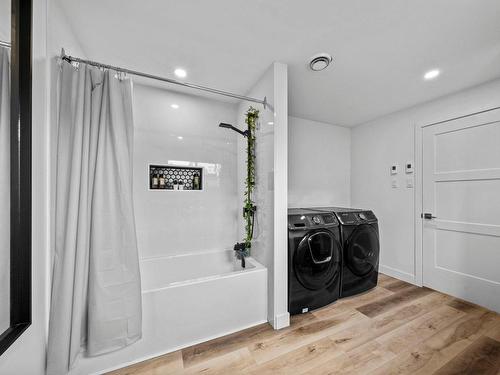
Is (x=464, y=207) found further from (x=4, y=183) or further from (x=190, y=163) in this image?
(x=4, y=183)

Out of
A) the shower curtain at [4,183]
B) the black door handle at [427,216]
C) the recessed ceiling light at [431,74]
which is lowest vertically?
the black door handle at [427,216]

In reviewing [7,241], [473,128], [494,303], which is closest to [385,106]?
[473,128]

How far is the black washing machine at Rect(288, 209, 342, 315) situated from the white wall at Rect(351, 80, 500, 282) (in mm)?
1206

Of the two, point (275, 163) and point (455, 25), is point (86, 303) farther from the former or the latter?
point (455, 25)

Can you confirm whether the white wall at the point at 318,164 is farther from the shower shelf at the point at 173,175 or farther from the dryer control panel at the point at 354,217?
the shower shelf at the point at 173,175

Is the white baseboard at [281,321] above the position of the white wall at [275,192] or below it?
below

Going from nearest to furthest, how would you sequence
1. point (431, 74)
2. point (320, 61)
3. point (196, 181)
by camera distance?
point (320, 61) → point (431, 74) → point (196, 181)

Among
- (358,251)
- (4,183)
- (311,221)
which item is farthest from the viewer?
(358,251)

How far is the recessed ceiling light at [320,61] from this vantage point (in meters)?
1.63

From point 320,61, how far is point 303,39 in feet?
0.97

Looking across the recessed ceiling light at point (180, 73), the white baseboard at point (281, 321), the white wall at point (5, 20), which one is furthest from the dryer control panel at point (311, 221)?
the white wall at point (5, 20)

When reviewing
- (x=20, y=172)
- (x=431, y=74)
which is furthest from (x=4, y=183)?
(x=431, y=74)

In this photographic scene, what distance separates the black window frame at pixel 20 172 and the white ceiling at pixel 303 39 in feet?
1.83

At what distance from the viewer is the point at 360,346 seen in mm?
1521
